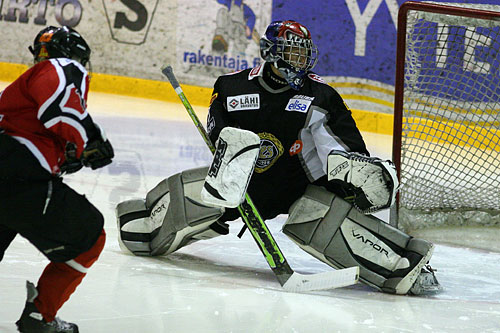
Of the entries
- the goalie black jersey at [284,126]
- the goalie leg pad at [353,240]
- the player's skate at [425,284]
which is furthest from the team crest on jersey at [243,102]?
the player's skate at [425,284]

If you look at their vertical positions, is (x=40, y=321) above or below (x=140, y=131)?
above

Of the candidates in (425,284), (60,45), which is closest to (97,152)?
(60,45)

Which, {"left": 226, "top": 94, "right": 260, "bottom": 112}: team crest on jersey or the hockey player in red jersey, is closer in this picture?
the hockey player in red jersey

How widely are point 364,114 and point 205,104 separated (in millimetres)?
1571

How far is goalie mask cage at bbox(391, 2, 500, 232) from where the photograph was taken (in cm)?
369

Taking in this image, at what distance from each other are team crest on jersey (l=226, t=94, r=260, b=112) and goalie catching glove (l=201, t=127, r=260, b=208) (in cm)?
27

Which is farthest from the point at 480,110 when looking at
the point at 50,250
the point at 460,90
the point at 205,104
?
the point at 205,104

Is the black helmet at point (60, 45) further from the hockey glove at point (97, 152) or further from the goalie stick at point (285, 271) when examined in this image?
the goalie stick at point (285, 271)

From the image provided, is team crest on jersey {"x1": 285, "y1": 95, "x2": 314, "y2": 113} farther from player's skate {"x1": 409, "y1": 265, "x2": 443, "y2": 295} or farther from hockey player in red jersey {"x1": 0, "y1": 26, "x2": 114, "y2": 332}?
hockey player in red jersey {"x1": 0, "y1": 26, "x2": 114, "y2": 332}

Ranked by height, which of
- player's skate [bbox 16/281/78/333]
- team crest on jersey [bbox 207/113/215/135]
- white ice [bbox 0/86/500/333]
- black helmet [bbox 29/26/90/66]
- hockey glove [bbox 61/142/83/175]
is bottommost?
white ice [bbox 0/86/500/333]

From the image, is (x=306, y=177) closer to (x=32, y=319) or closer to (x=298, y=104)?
(x=298, y=104)

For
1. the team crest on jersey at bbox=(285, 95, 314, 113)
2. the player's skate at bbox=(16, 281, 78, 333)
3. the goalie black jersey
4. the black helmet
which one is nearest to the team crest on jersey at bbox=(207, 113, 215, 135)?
the goalie black jersey

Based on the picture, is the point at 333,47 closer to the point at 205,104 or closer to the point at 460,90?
the point at 205,104

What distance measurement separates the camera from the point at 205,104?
775 cm
